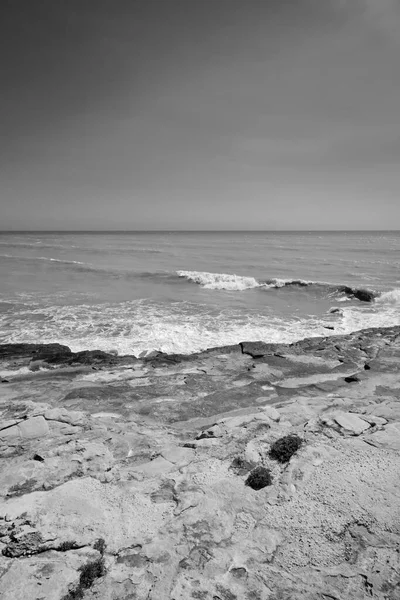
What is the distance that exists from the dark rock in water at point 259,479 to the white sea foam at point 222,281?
23035 millimetres

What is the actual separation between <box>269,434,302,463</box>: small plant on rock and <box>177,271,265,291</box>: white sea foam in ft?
73.1

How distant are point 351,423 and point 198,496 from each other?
4.01 metres

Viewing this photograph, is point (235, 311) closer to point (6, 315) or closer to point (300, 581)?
point (6, 315)

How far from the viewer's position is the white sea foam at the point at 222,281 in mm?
28812

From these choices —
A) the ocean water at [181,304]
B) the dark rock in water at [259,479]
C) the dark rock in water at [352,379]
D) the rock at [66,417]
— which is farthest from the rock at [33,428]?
the dark rock in water at [352,379]

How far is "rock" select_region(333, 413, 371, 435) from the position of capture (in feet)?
22.8

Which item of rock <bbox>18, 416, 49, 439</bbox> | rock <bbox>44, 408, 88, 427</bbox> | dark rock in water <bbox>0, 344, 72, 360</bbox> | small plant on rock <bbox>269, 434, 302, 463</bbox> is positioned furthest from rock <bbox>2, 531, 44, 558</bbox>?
dark rock in water <bbox>0, 344, 72, 360</bbox>

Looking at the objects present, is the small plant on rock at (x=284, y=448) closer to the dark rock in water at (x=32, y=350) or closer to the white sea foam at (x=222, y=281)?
the dark rock in water at (x=32, y=350)

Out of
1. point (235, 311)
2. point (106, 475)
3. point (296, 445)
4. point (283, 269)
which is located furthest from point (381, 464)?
point (283, 269)

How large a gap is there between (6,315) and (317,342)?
1788 centimetres

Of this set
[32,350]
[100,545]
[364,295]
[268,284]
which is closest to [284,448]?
[100,545]

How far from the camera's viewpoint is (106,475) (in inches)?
230

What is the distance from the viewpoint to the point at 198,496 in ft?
17.6

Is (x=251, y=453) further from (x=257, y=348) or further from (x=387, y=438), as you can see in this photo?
(x=257, y=348)
